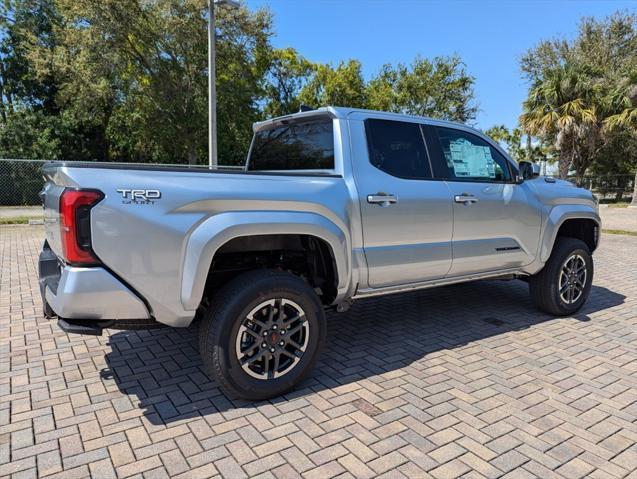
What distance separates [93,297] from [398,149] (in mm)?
2667

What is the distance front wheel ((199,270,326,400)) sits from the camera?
2.94 metres

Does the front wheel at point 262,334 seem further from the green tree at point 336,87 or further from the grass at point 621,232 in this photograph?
the green tree at point 336,87

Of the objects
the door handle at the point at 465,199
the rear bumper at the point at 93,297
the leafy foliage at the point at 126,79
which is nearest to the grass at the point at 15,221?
the leafy foliage at the point at 126,79

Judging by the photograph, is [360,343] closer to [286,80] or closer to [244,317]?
[244,317]

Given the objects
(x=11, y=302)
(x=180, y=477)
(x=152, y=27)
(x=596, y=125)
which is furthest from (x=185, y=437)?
(x=596, y=125)

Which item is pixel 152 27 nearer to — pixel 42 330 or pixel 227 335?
pixel 42 330

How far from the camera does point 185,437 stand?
270 centimetres

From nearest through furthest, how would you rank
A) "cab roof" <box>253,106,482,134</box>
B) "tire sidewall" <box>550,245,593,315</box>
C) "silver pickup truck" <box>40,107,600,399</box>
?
"silver pickup truck" <box>40,107,600,399</box> < "cab roof" <box>253,106,482,134</box> < "tire sidewall" <box>550,245,593,315</box>

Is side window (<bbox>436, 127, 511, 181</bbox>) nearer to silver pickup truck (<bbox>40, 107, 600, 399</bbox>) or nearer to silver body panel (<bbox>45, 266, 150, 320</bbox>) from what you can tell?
silver pickup truck (<bbox>40, 107, 600, 399</bbox>)

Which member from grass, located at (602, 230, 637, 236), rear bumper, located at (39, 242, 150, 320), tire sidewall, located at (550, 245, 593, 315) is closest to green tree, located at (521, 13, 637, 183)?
grass, located at (602, 230, 637, 236)

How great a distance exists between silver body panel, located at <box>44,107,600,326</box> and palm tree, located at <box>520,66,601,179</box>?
19.5 m

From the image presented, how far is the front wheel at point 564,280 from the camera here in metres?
5.04

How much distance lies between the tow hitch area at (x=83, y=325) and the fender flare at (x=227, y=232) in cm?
50

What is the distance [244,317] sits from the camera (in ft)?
9.84
